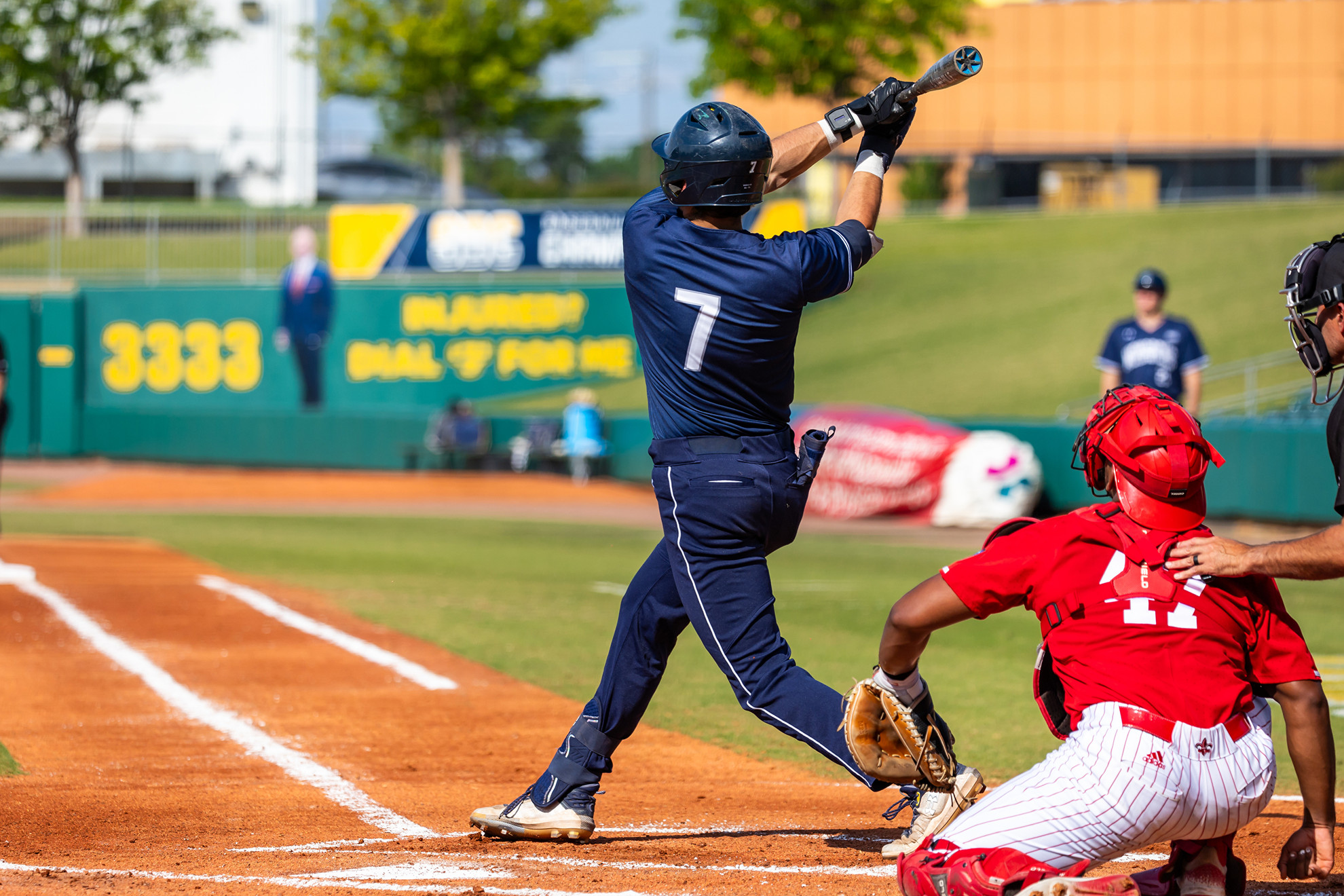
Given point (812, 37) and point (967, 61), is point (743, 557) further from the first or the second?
point (812, 37)

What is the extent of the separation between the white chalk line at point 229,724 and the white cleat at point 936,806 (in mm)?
1519

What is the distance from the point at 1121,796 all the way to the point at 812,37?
40061mm

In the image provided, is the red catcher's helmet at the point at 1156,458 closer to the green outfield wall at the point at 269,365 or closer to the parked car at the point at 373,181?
the green outfield wall at the point at 269,365

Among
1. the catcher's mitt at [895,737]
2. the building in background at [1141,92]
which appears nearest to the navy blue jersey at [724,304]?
the catcher's mitt at [895,737]

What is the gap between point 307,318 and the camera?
29.5 m

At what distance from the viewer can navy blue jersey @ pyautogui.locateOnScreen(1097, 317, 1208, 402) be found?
34.4 ft

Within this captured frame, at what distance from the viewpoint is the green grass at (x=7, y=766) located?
5.54m

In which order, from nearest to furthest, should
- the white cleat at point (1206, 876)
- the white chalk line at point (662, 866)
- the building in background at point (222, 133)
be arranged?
the white cleat at point (1206, 876) → the white chalk line at point (662, 866) → the building in background at point (222, 133)

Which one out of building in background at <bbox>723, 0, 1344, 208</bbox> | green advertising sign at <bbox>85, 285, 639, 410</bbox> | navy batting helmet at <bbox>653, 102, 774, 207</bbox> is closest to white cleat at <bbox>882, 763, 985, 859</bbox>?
navy batting helmet at <bbox>653, 102, 774, 207</bbox>

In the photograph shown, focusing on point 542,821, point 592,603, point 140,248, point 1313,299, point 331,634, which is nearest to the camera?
point 1313,299

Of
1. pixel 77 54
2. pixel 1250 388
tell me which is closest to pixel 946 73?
pixel 1250 388

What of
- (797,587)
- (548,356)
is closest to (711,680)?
(797,587)

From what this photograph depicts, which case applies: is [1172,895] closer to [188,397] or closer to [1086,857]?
[1086,857]

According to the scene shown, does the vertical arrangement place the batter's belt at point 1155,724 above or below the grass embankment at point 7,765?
above
